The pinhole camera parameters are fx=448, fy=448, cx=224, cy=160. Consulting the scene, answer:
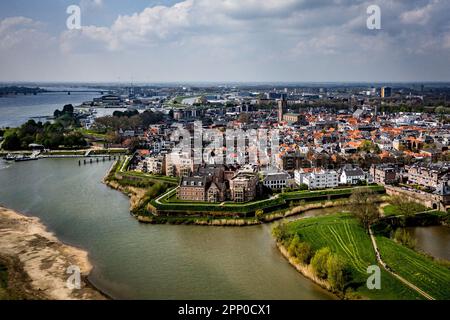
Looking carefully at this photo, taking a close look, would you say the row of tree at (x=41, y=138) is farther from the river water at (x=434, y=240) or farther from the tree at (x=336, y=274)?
the tree at (x=336, y=274)

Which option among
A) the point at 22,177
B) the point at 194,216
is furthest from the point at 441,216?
the point at 22,177

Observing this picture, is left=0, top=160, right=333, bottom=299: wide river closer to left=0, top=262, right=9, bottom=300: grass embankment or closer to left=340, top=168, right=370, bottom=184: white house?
left=0, top=262, right=9, bottom=300: grass embankment

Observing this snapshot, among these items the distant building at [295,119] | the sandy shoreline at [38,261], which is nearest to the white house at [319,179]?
the sandy shoreline at [38,261]

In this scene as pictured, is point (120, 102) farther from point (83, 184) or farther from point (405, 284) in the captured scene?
point (405, 284)

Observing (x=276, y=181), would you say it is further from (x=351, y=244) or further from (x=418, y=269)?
(x=418, y=269)

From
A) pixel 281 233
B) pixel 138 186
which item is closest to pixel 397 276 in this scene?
pixel 281 233
